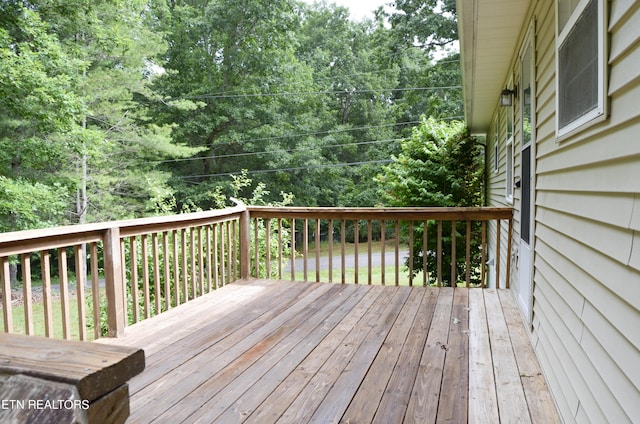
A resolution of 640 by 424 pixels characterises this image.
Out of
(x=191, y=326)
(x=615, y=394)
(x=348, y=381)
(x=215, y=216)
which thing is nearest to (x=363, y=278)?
(x=215, y=216)

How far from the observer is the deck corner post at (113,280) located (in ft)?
10.4

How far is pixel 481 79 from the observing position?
5.92 metres

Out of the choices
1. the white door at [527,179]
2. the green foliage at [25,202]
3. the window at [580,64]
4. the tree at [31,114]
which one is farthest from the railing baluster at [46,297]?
the green foliage at [25,202]

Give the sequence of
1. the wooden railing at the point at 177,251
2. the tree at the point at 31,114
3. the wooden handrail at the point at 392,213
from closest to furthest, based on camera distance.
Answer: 1. the wooden railing at the point at 177,251
2. the wooden handrail at the point at 392,213
3. the tree at the point at 31,114

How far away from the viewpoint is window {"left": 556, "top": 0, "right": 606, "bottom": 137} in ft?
5.33

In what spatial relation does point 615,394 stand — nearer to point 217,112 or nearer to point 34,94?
point 34,94

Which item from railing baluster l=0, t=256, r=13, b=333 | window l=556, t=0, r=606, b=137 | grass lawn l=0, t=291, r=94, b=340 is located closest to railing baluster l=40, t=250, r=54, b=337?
railing baluster l=0, t=256, r=13, b=333

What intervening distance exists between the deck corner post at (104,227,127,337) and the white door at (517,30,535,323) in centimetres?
286

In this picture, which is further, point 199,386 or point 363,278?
point 363,278

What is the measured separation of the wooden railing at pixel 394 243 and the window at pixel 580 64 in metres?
2.34

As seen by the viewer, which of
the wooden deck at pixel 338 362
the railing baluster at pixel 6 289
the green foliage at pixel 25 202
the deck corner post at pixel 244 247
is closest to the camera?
the wooden deck at pixel 338 362

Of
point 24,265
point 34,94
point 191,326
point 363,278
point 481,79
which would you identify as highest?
point 34,94

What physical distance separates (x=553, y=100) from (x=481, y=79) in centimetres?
353

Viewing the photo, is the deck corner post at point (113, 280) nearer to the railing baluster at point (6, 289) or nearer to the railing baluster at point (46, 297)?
the railing baluster at point (46, 297)
